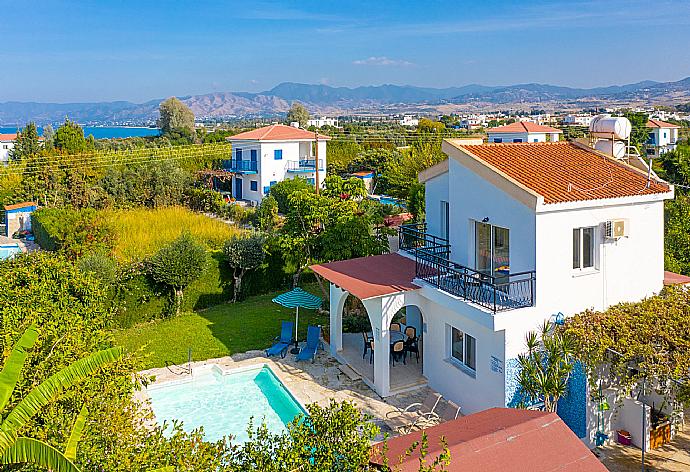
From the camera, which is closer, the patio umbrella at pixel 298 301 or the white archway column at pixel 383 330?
the white archway column at pixel 383 330

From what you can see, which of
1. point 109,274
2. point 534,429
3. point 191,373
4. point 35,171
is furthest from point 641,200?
point 35,171

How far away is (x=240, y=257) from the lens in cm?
2950

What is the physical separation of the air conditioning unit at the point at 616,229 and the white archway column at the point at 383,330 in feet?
21.2

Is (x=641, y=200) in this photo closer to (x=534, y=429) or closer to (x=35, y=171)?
(x=534, y=429)

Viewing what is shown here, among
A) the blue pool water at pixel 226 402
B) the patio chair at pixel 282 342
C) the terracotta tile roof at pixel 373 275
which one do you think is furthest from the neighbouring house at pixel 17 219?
the terracotta tile roof at pixel 373 275

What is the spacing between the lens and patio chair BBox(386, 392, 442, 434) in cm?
1696

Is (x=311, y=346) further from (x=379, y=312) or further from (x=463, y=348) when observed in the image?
(x=463, y=348)

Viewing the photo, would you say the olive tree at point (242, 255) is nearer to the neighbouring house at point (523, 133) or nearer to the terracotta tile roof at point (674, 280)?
the terracotta tile roof at point (674, 280)

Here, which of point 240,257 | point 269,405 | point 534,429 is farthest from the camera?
point 240,257

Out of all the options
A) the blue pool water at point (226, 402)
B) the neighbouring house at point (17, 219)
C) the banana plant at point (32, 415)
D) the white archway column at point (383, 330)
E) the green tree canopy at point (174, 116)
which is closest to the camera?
the banana plant at point (32, 415)

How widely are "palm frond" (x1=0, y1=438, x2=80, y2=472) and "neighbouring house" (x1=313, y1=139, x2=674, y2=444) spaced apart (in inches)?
449

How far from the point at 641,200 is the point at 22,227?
48.0m

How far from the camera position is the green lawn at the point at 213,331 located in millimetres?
23438

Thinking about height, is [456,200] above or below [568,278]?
above
